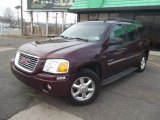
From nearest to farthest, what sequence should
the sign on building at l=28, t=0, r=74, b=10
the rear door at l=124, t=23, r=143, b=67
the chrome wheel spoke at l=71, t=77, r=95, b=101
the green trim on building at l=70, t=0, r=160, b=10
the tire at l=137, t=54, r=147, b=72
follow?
the chrome wheel spoke at l=71, t=77, r=95, b=101 < the rear door at l=124, t=23, r=143, b=67 < the tire at l=137, t=54, r=147, b=72 < the green trim on building at l=70, t=0, r=160, b=10 < the sign on building at l=28, t=0, r=74, b=10

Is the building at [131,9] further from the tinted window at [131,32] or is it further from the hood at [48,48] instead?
the hood at [48,48]

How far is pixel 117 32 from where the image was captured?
5.85 meters

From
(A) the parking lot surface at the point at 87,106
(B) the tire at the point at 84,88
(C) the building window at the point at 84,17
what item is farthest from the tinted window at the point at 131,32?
(C) the building window at the point at 84,17

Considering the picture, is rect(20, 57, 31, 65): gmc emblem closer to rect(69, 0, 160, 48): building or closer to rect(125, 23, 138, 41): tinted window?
rect(125, 23, 138, 41): tinted window

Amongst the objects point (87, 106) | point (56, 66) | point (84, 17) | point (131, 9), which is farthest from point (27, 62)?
point (84, 17)

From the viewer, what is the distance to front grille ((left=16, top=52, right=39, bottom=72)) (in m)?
4.43

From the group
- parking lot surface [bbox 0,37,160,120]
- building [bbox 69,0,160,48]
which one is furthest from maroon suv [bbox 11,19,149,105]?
building [bbox 69,0,160,48]

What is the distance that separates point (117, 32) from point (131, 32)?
3.38 feet

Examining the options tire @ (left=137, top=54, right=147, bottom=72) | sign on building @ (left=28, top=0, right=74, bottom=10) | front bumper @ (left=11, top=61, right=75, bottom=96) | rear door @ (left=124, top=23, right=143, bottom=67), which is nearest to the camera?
front bumper @ (left=11, top=61, right=75, bottom=96)

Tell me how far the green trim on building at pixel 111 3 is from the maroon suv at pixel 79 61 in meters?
8.07

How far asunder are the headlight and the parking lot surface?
79 centimetres

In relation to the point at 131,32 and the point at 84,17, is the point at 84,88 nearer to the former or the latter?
the point at 131,32

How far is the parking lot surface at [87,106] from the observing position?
420cm

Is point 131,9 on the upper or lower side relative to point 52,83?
upper
